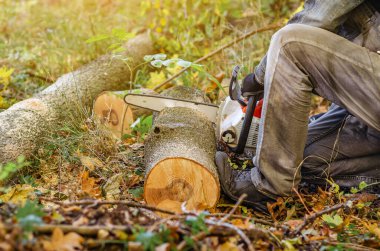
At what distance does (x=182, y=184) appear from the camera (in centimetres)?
274

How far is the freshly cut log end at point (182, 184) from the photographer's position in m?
2.70

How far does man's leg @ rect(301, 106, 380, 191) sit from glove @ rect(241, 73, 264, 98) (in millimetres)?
576

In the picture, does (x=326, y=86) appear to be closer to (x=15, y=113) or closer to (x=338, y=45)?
(x=338, y=45)

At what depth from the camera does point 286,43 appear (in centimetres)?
259

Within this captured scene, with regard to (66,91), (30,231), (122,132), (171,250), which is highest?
(30,231)

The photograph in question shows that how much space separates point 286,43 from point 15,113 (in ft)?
6.65

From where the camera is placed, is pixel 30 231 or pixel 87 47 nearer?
pixel 30 231

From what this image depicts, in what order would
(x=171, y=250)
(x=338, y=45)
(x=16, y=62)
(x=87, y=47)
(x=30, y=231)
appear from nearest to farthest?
1. (x=30, y=231)
2. (x=171, y=250)
3. (x=338, y=45)
4. (x=16, y=62)
5. (x=87, y=47)

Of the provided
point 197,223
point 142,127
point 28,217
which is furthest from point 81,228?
point 142,127

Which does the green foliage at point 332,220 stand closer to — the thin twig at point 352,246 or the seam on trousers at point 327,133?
the thin twig at point 352,246

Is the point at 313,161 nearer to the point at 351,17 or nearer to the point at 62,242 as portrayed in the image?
the point at 351,17

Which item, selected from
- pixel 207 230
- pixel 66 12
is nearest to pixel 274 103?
pixel 207 230

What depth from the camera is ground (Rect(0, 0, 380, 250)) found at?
5.72 ft

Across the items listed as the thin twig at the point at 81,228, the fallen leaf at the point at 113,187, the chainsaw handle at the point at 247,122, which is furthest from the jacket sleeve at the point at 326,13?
the thin twig at the point at 81,228
